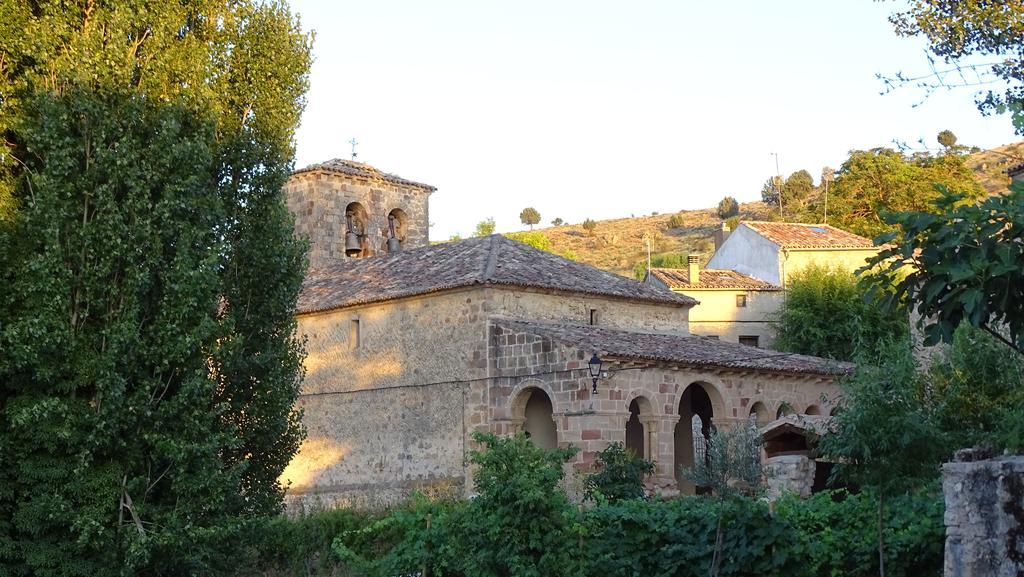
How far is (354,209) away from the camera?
31.5 metres

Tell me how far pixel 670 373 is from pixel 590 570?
35.0 feet

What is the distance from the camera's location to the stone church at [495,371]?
69.8 feet

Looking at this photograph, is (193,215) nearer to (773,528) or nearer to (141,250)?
(141,250)

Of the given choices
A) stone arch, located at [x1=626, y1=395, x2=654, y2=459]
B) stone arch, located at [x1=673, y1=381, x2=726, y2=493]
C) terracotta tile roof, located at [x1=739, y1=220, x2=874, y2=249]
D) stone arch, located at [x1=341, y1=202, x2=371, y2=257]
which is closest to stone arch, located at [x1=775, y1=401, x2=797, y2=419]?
stone arch, located at [x1=673, y1=381, x2=726, y2=493]

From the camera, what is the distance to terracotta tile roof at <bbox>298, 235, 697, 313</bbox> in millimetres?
23016

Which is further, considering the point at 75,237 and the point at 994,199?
the point at 75,237

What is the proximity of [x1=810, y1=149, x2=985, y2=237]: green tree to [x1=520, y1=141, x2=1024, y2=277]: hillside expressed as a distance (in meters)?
9.94

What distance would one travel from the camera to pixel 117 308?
12.8 metres

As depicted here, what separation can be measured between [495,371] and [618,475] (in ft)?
14.7

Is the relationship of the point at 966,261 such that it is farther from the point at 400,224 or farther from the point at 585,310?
the point at 400,224

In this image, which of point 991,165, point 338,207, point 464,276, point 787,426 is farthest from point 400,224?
point 991,165

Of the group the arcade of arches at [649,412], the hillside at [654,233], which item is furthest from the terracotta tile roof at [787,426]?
the hillside at [654,233]

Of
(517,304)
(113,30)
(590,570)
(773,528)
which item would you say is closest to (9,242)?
(113,30)

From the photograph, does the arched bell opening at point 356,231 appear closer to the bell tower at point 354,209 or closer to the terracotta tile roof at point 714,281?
the bell tower at point 354,209
